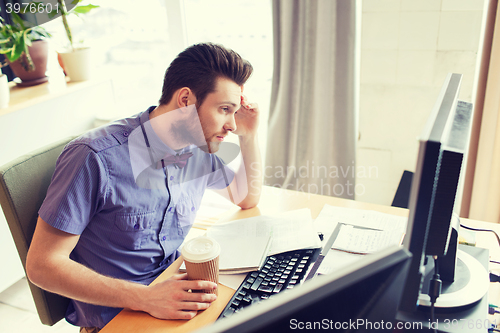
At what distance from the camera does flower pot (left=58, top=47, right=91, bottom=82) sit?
2.12 m

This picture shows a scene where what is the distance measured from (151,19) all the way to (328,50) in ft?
4.45

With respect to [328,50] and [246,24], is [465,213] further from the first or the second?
[246,24]

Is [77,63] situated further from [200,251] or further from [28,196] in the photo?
[200,251]

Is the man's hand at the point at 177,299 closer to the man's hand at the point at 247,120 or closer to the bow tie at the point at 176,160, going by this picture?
the bow tie at the point at 176,160

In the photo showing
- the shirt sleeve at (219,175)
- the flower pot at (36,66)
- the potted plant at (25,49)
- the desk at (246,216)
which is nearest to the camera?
the desk at (246,216)

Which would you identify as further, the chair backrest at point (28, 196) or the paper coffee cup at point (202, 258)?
the chair backrest at point (28, 196)

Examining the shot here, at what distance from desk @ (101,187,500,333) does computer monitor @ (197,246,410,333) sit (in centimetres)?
44

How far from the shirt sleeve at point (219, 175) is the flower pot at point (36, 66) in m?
1.34

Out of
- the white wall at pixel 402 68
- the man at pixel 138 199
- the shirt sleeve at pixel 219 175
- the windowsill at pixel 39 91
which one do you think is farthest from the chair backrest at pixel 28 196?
the white wall at pixel 402 68

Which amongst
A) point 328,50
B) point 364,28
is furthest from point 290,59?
point 364,28

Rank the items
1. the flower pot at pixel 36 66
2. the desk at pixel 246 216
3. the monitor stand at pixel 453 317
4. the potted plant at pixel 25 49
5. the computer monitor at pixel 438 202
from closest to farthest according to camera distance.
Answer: the computer monitor at pixel 438 202 < the monitor stand at pixel 453 317 < the desk at pixel 246 216 < the potted plant at pixel 25 49 < the flower pot at pixel 36 66

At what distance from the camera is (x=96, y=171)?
0.96 metres

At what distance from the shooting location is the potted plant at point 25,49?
6.13ft

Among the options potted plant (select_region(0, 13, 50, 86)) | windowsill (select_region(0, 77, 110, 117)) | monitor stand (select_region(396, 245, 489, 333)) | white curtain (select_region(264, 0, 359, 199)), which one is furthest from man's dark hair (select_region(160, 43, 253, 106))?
potted plant (select_region(0, 13, 50, 86))
